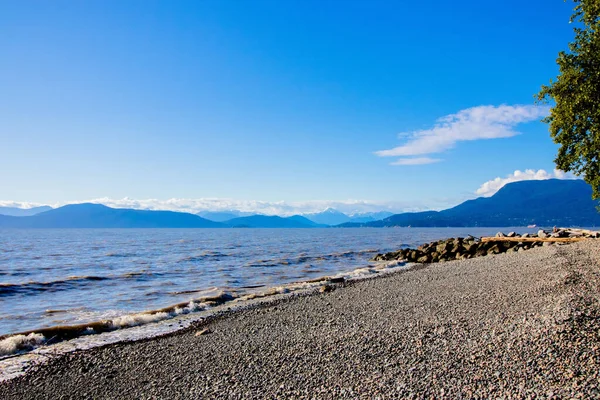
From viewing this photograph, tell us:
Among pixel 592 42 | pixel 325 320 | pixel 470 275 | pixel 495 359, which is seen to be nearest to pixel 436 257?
pixel 470 275

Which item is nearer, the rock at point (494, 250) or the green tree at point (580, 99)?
the green tree at point (580, 99)

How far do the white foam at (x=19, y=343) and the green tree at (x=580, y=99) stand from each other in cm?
2516

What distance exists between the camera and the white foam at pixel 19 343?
14.0 m

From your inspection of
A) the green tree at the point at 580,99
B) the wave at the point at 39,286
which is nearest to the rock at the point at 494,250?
the green tree at the point at 580,99

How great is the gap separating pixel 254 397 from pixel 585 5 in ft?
75.7

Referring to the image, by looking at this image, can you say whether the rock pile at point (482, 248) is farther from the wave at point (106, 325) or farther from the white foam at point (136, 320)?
the white foam at point (136, 320)

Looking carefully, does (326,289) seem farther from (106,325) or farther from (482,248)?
(482,248)

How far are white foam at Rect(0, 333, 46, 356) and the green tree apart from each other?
25.2 metres

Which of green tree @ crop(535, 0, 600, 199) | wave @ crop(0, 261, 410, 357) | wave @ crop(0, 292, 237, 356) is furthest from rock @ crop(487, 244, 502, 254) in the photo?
wave @ crop(0, 292, 237, 356)

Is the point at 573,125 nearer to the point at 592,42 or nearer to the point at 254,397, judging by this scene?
the point at 592,42

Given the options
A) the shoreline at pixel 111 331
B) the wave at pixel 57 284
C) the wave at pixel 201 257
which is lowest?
the wave at pixel 201 257

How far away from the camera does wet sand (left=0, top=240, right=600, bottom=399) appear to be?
7984 millimetres

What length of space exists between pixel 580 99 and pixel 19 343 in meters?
25.7

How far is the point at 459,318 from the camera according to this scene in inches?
496
